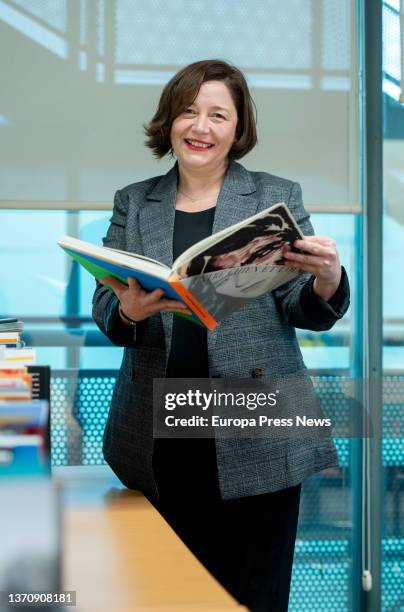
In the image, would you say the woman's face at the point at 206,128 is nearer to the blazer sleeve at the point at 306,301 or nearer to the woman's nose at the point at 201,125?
the woman's nose at the point at 201,125

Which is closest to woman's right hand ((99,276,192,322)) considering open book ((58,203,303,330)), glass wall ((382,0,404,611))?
open book ((58,203,303,330))

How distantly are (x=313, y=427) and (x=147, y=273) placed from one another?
666mm

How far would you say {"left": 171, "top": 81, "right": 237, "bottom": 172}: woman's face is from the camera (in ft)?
5.44

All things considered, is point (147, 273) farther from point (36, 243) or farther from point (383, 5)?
point (383, 5)

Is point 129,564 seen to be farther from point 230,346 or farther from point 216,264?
point 230,346

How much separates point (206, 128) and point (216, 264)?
1.62 feet

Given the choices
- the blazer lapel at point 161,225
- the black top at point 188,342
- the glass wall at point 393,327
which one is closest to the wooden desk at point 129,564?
the black top at point 188,342

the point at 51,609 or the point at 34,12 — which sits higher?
the point at 34,12

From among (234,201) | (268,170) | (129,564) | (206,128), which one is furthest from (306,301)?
(268,170)

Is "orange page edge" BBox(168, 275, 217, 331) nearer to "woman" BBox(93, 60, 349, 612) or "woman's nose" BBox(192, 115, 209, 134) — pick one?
"woman" BBox(93, 60, 349, 612)

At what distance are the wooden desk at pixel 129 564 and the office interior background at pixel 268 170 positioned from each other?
1.34m

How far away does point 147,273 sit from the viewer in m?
1.22

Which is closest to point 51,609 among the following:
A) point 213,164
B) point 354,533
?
point 213,164

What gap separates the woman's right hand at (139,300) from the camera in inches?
53.5
